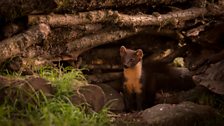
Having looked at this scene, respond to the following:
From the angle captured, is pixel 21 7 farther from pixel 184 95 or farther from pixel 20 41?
pixel 184 95

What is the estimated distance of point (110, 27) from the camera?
746 cm

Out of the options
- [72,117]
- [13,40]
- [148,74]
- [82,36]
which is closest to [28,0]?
[13,40]

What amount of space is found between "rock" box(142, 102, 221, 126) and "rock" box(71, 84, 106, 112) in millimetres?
739

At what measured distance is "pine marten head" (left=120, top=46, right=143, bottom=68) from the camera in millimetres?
7371

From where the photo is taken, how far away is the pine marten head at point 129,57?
→ 737 cm

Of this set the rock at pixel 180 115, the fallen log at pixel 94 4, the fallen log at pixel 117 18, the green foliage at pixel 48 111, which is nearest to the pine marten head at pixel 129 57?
the fallen log at pixel 117 18

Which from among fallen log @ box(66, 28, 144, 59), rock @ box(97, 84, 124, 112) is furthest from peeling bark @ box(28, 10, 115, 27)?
rock @ box(97, 84, 124, 112)

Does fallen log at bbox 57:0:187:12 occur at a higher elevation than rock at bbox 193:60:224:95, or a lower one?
higher

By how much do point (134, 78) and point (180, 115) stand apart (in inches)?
57.4

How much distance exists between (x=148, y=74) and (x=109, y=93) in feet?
2.31

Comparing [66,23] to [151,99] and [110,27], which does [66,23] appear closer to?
[110,27]

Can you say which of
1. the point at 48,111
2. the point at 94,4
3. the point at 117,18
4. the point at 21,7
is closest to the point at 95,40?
the point at 117,18

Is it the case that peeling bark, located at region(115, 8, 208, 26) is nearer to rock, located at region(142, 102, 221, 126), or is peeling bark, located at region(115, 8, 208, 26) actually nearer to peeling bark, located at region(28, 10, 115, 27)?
peeling bark, located at region(28, 10, 115, 27)

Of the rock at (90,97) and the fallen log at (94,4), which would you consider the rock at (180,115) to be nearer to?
the rock at (90,97)
